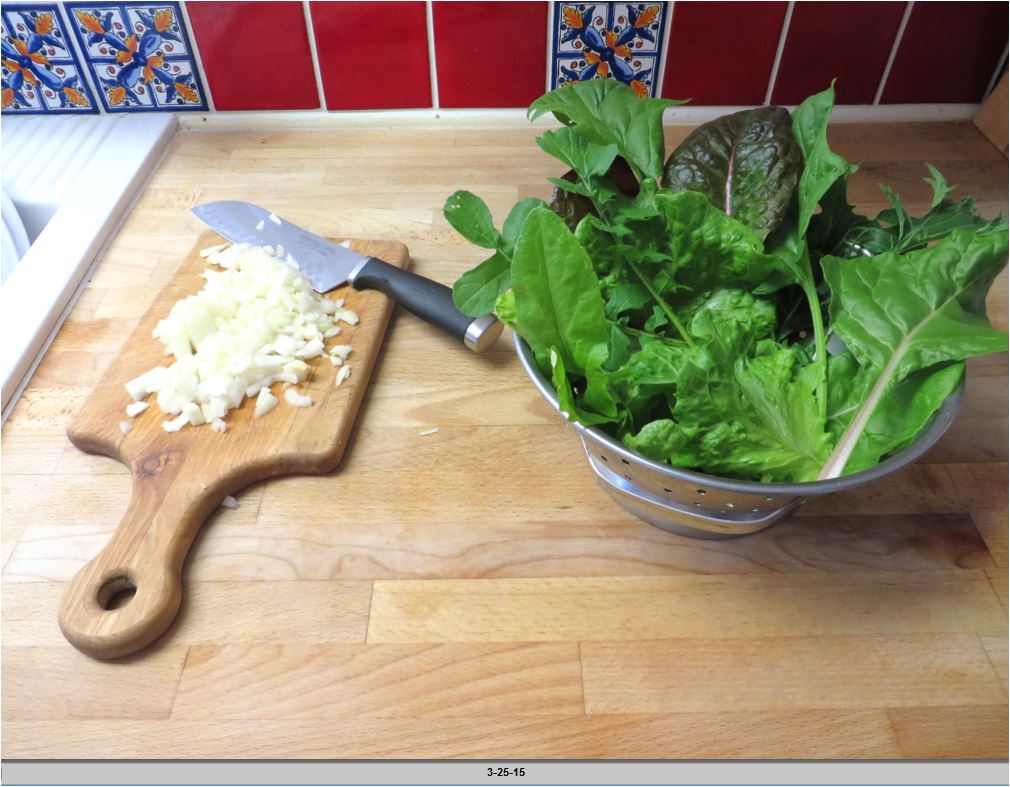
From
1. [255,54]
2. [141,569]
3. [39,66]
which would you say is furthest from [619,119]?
[39,66]

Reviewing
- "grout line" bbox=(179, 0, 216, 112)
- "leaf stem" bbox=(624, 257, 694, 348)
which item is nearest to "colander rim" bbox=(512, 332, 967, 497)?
"leaf stem" bbox=(624, 257, 694, 348)

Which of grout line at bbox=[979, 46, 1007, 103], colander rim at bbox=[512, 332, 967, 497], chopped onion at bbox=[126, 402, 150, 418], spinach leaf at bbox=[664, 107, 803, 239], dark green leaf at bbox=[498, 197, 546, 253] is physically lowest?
chopped onion at bbox=[126, 402, 150, 418]

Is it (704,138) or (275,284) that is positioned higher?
(704,138)

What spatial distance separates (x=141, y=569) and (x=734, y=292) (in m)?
0.48

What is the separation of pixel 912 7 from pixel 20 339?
109cm

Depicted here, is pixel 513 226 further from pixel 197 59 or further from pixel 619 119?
pixel 197 59

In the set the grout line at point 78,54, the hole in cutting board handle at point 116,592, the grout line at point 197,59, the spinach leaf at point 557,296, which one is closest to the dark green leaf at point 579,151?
the spinach leaf at point 557,296

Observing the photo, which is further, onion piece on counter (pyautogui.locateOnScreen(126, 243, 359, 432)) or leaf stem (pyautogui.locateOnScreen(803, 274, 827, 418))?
onion piece on counter (pyautogui.locateOnScreen(126, 243, 359, 432))

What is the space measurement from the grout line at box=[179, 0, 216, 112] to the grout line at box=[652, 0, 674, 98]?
1.94 ft

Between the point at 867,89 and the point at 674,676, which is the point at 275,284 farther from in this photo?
the point at 867,89

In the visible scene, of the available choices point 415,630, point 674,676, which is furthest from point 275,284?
point 674,676

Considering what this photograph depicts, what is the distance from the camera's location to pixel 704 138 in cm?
59

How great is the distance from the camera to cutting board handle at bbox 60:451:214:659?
52cm

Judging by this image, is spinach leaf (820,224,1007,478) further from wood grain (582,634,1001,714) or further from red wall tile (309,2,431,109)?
red wall tile (309,2,431,109)
